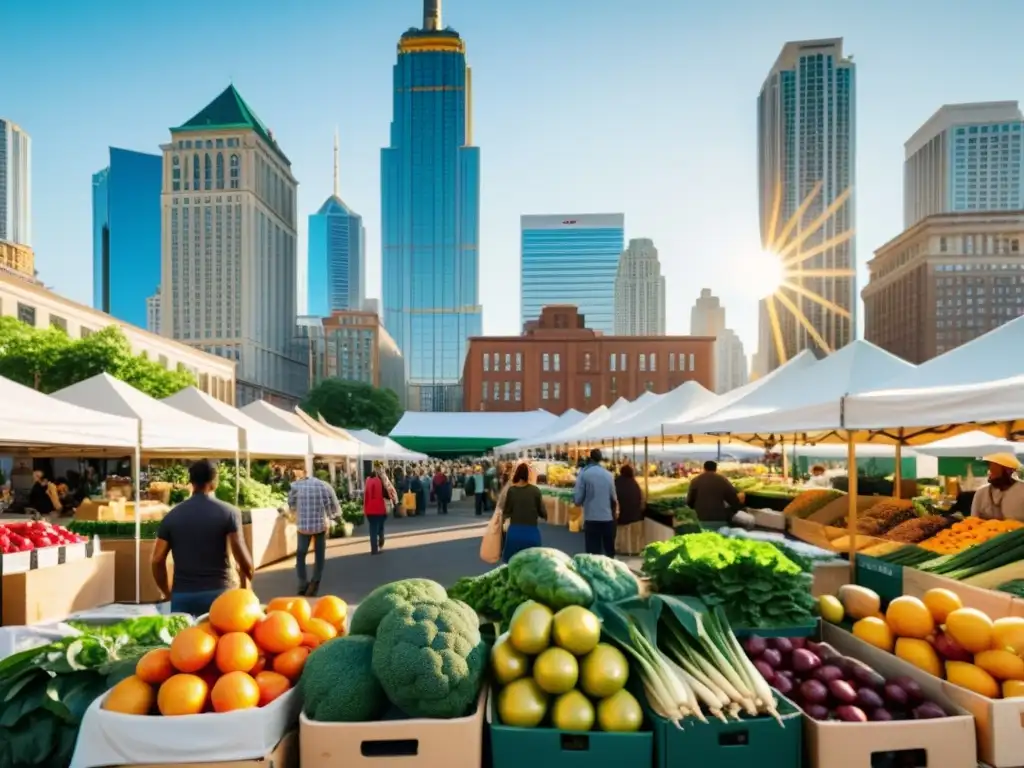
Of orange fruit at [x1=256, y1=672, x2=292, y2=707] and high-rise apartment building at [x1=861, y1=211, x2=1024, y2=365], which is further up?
high-rise apartment building at [x1=861, y1=211, x2=1024, y2=365]

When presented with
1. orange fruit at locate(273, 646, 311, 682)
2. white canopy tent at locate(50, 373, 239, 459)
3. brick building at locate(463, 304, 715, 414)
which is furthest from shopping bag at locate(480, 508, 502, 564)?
brick building at locate(463, 304, 715, 414)

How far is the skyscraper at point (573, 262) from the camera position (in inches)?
7667

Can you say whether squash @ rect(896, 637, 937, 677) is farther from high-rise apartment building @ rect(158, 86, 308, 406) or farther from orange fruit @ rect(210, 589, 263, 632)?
high-rise apartment building @ rect(158, 86, 308, 406)

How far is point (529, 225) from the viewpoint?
194 m

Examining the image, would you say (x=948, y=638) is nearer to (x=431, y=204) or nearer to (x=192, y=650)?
(x=192, y=650)

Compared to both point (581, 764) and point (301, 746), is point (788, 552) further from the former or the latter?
point (301, 746)

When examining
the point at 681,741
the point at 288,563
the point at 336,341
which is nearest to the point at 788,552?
the point at 681,741

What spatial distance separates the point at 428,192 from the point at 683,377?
113 metres

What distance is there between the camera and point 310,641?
3.00 metres

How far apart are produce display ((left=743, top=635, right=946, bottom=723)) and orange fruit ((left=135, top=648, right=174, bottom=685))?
241cm

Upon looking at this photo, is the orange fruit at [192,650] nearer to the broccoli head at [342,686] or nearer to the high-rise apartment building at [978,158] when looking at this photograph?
the broccoli head at [342,686]

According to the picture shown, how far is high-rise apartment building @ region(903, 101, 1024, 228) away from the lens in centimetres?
18238

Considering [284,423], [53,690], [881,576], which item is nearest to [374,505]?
[284,423]

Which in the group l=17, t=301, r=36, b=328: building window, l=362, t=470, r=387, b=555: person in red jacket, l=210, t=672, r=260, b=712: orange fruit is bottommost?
l=362, t=470, r=387, b=555: person in red jacket
